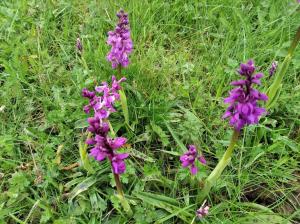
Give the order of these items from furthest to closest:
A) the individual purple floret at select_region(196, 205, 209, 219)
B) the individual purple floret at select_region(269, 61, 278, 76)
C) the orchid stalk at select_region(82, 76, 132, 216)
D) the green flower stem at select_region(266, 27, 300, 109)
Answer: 1. the individual purple floret at select_region(269, 61, 278, 76)
2. the green flower stem at select_region(266, 27, 300, 109)
3. the individual purple floret at select_region(196, 205, 209, 219)
4. the orchid stalk at select_region(82, 76, 132, 216)

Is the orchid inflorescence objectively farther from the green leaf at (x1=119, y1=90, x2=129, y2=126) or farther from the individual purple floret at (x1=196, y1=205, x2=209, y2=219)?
the green leaf at (x1=119, y1=90, x2=129, y2=126)

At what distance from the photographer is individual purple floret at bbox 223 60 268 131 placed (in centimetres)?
170

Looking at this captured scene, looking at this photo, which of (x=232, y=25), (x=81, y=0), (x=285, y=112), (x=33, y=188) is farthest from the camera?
(x=81, y=0)

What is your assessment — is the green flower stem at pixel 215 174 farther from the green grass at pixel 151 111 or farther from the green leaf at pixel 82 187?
the green leaf at pixel 82 187

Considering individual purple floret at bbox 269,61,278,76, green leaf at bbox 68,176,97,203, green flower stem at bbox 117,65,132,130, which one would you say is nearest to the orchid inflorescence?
green flower stem at bbox 117,65,132,130

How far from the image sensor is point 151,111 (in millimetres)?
2766

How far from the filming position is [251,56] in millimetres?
3152

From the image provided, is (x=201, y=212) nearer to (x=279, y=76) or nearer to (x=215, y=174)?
(x=215, y=174)

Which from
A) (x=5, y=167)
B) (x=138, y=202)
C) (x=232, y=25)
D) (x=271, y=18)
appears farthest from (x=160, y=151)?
(x=271, y=18)

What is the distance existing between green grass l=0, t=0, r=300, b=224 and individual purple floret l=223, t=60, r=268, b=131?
62 cm

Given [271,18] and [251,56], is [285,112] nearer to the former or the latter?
[251,56]

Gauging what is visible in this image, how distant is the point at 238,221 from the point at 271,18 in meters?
2.01

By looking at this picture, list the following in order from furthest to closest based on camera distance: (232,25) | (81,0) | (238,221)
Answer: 1. (81,0)
2. (232,25)
3. (238,221)

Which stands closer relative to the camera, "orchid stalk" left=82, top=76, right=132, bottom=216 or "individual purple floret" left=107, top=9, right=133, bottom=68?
"orchid stalk" left=82, top=76, right=132, bottom=216
